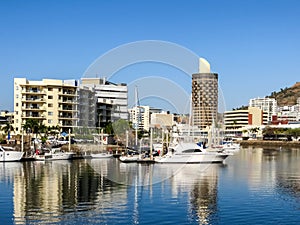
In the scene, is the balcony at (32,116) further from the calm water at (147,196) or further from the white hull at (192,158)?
the calm water at (147,196)

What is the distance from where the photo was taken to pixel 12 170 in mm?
36156

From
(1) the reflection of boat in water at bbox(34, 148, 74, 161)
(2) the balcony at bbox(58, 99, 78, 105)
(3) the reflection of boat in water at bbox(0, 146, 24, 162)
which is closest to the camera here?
(3) the reflection of boat in water at bbox(0, 146, 24, 162)

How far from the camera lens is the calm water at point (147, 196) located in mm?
18953

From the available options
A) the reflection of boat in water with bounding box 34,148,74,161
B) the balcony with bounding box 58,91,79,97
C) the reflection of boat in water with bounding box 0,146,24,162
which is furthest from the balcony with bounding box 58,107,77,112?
the reflection of boat in water with bounding box 0,146,24,162

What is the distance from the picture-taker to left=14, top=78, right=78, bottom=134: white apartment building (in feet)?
208

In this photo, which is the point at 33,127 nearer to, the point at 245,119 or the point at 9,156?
the point at 9,156

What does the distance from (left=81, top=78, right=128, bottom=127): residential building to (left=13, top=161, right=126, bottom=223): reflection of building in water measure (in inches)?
1436

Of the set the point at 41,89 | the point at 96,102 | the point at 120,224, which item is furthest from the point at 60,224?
the point at 96,102

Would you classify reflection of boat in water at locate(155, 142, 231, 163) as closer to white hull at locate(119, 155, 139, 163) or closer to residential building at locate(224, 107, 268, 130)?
white hull at locate(119, 155, 139, 163)

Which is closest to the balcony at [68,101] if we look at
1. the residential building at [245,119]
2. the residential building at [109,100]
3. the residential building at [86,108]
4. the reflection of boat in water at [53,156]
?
the residential building at [86,108]

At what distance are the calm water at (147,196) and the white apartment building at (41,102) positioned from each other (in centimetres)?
2745

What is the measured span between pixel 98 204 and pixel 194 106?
111 feet

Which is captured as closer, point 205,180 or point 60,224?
point 60,224

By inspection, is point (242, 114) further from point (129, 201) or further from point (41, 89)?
point (129, 201)
